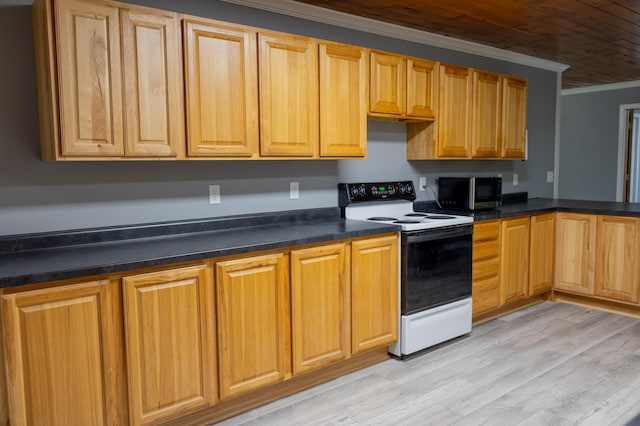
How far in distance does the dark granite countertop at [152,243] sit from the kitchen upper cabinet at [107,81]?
1.47 ft

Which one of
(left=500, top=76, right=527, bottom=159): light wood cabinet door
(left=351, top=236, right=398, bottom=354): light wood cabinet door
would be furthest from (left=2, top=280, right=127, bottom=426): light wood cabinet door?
(left=500, top=76, right=527, bottom=159): light wood cabinet door

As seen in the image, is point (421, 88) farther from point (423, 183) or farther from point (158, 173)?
point (158, 173)

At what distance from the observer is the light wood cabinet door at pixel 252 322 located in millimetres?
2334

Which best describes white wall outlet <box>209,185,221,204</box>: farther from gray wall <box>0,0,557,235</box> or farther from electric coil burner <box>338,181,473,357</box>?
electric coil burner <box>338,181,473,357</box>

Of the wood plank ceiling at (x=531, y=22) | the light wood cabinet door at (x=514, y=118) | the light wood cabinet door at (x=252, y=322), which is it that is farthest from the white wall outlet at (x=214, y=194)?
the light wood cabinet door at (x=514, y=118)

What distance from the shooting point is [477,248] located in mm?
3643

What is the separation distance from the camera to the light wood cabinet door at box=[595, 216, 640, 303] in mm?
3951

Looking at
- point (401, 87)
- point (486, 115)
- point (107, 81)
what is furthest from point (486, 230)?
point (107, 81)

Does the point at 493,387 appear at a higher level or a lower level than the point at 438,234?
lower

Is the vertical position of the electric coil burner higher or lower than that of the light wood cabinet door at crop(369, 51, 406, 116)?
lower

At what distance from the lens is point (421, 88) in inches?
139

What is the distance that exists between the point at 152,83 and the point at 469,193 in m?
2.69

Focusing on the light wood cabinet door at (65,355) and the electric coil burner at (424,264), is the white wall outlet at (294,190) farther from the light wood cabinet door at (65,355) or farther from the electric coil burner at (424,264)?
the light wood cabinet door at (65,355)

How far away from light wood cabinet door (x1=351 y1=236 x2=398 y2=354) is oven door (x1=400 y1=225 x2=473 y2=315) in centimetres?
9
